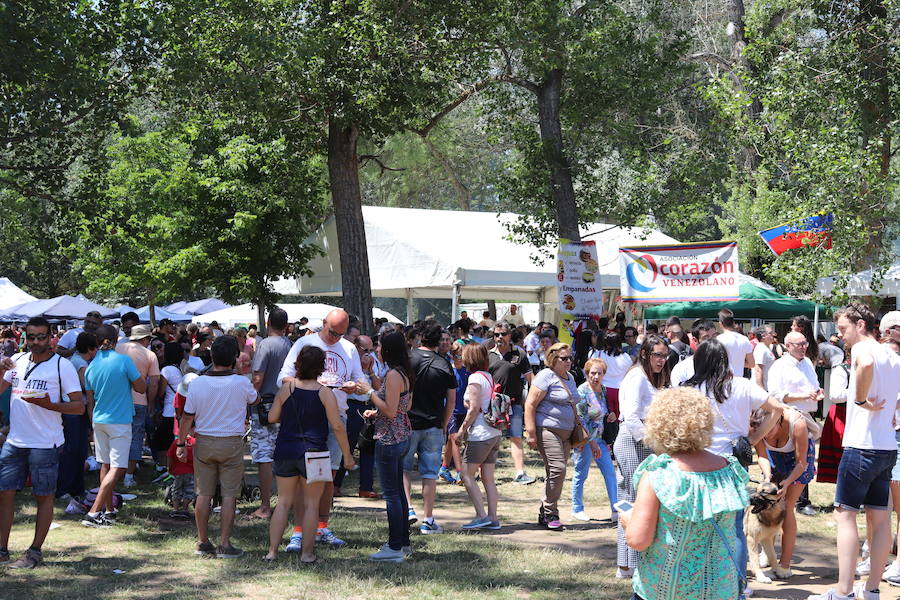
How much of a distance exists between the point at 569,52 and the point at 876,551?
1265 centimetres

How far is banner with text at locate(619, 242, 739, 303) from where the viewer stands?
14758 mm

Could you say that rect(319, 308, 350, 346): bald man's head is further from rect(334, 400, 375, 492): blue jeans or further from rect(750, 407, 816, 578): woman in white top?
rect(750, 407, 816, 578): woman in white top

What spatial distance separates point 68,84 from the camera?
11.4m

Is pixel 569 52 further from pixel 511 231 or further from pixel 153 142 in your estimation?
pixel 153 142

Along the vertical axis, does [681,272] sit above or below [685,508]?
above

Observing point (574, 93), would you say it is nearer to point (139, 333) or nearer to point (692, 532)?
point (139, 333)

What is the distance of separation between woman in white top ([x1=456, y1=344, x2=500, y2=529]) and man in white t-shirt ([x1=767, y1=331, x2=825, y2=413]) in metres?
2.53

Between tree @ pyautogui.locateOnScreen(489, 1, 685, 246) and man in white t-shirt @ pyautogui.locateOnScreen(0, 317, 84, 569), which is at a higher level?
tree @ pyautogui.locateOnScreen(489, 1, 685, 246)

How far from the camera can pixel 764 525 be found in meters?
6.45

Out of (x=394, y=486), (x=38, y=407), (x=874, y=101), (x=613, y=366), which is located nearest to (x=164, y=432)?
(x=38, y=407)

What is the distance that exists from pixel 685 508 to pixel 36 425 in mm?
4837

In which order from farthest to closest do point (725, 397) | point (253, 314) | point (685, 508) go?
point (253, 314) → point (725, 397) → point (685, 508)

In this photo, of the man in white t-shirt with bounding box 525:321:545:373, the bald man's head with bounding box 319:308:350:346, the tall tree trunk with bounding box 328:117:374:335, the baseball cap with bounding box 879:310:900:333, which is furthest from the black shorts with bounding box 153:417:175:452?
the baseball cap with bounding box 879:310:900:333

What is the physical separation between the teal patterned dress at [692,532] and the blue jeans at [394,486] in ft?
11.5
